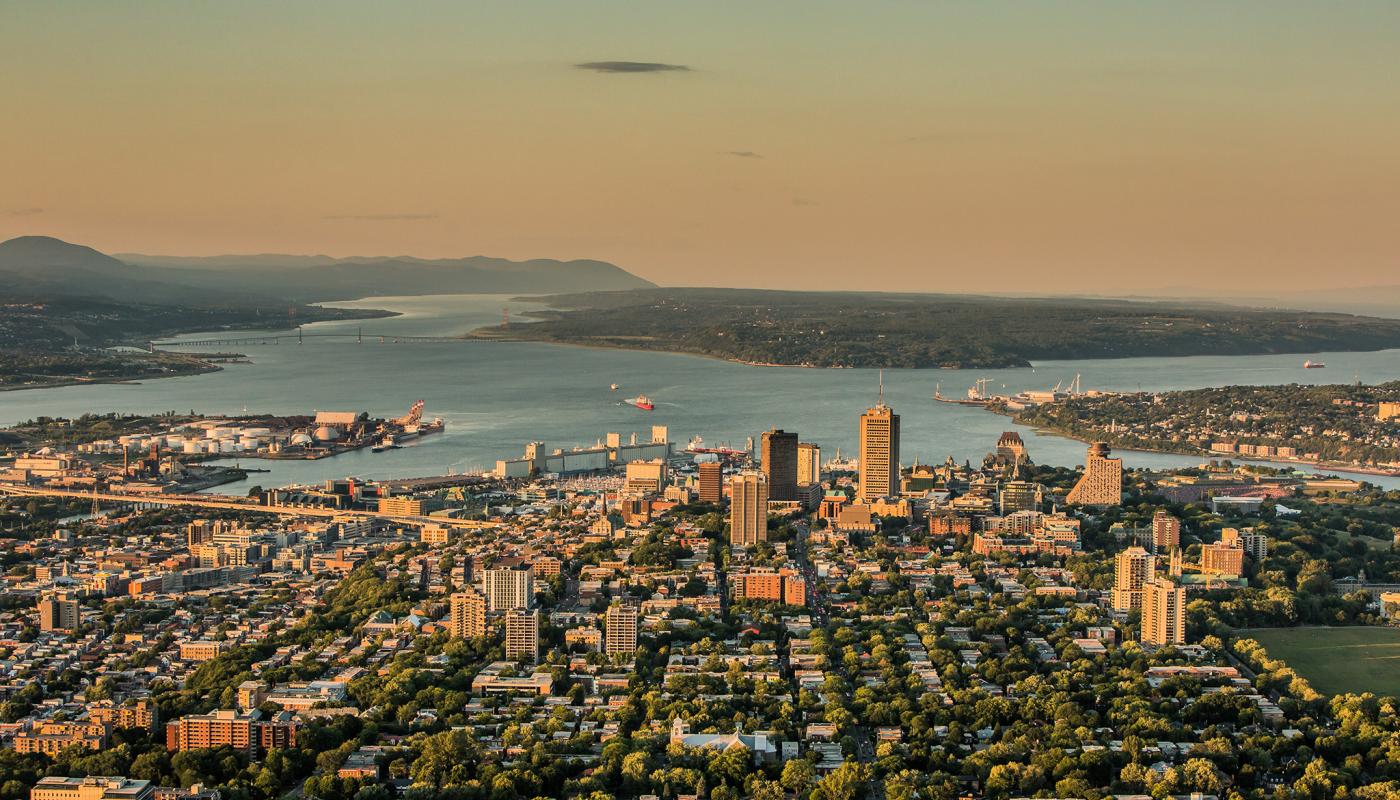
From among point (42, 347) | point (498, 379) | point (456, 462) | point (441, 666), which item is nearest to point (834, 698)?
point (441, 666)

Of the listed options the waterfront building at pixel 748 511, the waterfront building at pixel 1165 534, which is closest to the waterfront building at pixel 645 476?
the waterfront building at pixel 748 511

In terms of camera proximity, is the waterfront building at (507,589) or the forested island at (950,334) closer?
the waterfront building at (507,589)

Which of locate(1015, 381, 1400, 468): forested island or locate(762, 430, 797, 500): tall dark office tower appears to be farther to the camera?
locate(1015, 381, 1400, 468): forested island

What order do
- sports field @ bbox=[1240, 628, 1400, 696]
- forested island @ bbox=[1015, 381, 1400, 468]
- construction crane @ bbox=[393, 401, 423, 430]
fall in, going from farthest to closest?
construction crane @ bbox=[393, 401, 423, 430]
forested island @ bbox=[1015, 381, 1400, 468]
sports field @ bbox=[1240, 628, 1400, 696]

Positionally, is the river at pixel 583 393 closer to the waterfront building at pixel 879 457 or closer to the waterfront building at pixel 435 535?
the waterfront building at pixel 879 457

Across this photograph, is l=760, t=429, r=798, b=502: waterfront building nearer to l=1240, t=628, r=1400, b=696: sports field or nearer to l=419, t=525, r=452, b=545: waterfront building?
l=419, t=525, r=452, b=545: waterfront building

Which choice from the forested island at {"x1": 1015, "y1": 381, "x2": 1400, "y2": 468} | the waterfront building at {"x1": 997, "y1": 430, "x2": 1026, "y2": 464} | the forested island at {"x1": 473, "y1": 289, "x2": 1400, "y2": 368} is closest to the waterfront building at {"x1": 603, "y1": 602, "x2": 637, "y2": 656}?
the waterfront building at {"x1": 997, "y1": 430, "x2": 1026, "y2": 464}
